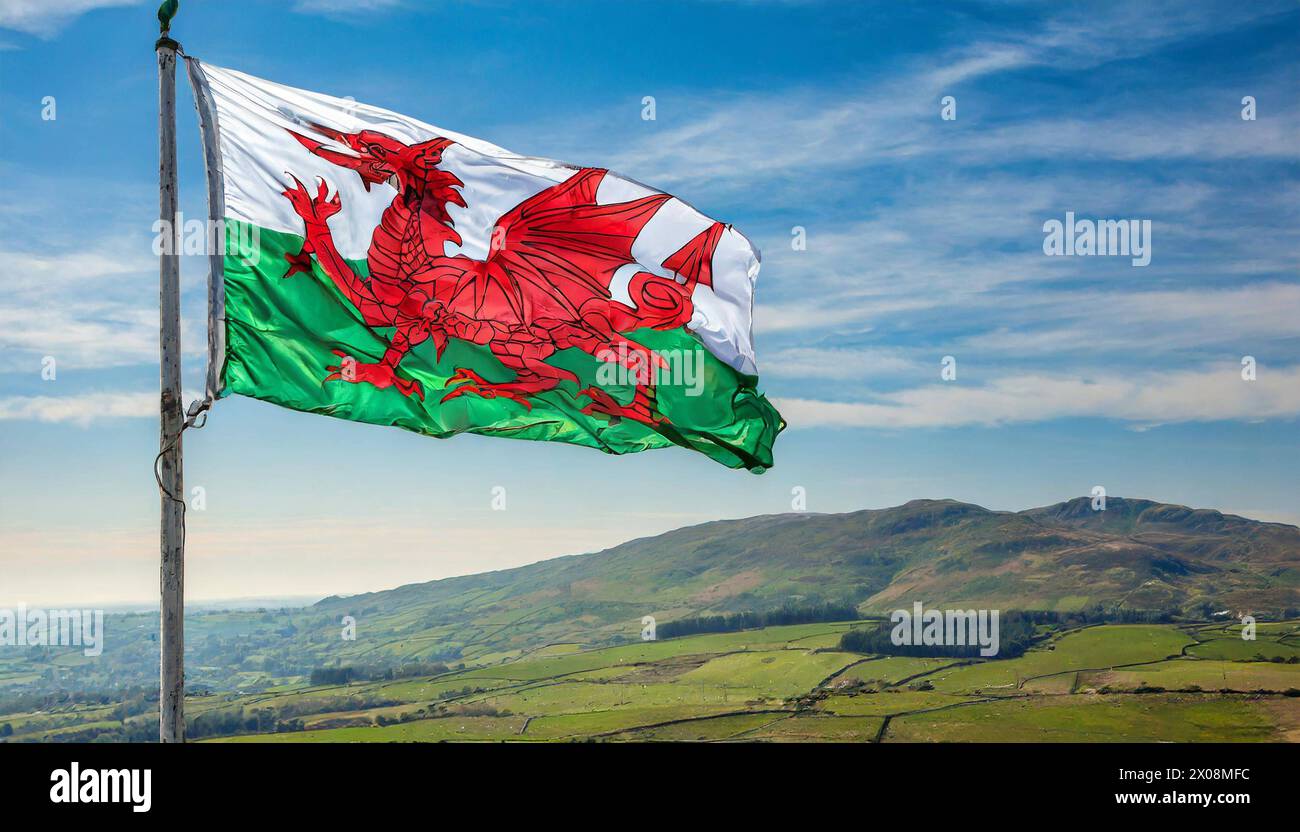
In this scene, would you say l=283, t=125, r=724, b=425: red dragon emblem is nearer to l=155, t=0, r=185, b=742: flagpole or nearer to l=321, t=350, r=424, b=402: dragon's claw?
l=321, t=350, r=424, b=402: dragon's claw

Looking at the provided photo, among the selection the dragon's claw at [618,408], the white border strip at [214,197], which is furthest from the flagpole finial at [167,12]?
the dragon's claw at [618,408]

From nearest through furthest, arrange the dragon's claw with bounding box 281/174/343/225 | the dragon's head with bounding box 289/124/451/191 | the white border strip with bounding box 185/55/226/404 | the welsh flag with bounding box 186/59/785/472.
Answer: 1. the white border strip with bounding box 185/55/226/404
2. the welsh flag with bounding box 186/59/785/472
3. the dragon's claw with bounding box 281/174/343/225
4. the dragon's head with bounding box 289/124/451/191

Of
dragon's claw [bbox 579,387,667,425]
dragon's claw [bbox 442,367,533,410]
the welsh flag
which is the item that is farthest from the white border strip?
dragon's claw [bbox 579,387,667,425]

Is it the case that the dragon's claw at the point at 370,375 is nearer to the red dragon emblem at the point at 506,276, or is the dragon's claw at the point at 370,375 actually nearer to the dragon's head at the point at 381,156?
the red dragon emblem at the point at 506,276

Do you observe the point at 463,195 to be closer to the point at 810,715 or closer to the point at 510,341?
the point at 510,341

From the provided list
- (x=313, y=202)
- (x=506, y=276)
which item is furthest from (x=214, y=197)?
(x=506, y=276)
